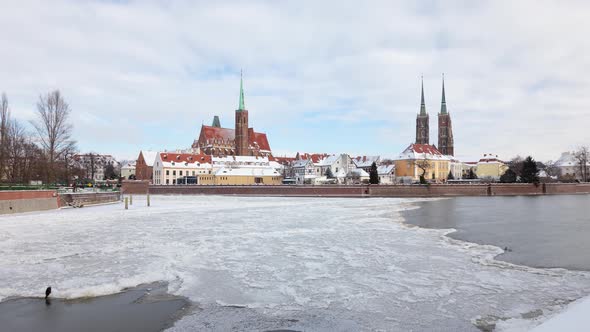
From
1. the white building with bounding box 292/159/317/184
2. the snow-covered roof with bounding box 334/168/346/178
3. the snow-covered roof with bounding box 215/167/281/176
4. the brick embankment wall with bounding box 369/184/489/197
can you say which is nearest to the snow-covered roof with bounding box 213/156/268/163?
the white building with bounding box 292/159/317/184

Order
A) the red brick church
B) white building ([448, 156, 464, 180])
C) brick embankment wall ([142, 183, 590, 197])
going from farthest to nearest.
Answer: white building ([448, 156, 464, 180]) → the red brick church → brick embankment wall ([142, 183, 590, 197])

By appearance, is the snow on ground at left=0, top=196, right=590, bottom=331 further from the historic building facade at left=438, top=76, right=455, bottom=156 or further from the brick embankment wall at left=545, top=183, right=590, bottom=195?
the historic building facade at left=438, top=76, right=455, bottom=156

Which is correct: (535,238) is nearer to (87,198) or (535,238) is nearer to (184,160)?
(87,198)

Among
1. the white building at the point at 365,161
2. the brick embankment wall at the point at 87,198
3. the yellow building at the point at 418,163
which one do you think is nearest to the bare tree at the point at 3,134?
the brick embankment wall at the point at 87,198

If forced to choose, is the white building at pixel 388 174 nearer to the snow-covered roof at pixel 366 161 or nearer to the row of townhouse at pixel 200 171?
the snow-covered roof at pixel 366 161

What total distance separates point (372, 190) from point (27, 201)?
44.9 meters

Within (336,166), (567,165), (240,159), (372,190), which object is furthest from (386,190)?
(567,165)

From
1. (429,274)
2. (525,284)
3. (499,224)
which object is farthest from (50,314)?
(499,224)

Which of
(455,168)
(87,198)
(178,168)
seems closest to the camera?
(87,198)

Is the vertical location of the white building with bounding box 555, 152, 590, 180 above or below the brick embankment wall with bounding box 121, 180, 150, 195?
above

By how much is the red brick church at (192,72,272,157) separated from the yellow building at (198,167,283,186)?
20676 millimetres

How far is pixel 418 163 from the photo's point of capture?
3816 inches

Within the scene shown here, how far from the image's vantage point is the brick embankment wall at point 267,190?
63.6m

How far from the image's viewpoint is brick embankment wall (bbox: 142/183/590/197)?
63.8m
